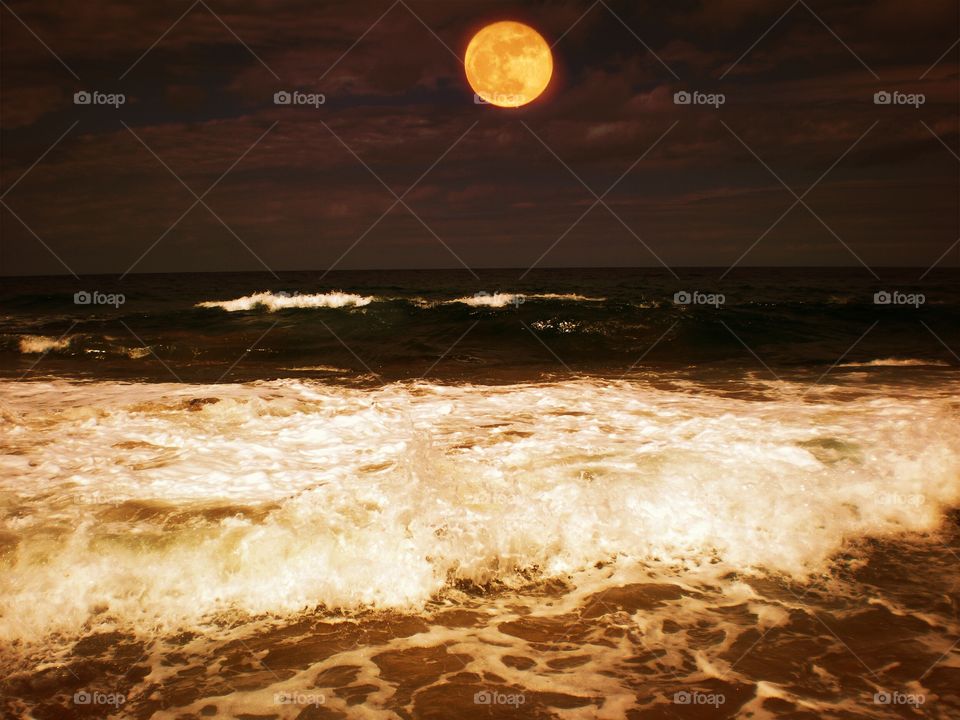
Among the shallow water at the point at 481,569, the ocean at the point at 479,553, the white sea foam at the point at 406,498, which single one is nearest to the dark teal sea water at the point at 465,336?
the ocean at the point at 479,553

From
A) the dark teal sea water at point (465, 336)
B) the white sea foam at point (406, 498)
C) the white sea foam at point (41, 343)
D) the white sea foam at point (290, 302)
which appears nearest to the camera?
the white sea foam at point (406, 498)

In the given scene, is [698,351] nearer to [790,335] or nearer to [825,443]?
[790,335]

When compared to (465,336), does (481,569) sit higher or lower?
lower

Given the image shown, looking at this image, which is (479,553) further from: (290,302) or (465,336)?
(290,302)

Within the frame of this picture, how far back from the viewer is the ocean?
112 inches

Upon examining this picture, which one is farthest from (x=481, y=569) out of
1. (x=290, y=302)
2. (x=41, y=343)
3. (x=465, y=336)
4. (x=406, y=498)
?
(x=290, y=302)

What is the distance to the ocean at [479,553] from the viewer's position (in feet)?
9.36

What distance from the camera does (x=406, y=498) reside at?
179 inches

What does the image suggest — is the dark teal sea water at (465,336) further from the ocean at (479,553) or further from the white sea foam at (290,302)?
the ocean at (479,553)

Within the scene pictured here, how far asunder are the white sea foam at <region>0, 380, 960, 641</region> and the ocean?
0.02m

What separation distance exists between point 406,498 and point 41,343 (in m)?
16.6

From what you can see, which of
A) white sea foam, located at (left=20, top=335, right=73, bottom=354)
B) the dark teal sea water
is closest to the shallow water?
the dark teal sea water

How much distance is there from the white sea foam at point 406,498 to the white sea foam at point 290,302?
18327 millimetres

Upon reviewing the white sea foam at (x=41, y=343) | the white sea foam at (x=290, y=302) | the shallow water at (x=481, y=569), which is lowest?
the shallow water at (x=481, y=569)
